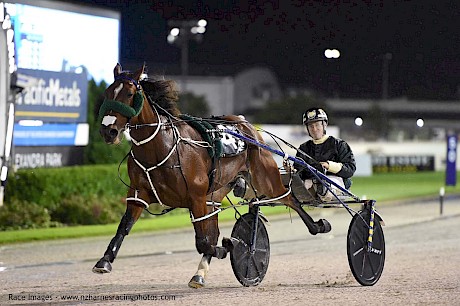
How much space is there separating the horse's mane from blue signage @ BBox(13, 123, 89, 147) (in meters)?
10.2

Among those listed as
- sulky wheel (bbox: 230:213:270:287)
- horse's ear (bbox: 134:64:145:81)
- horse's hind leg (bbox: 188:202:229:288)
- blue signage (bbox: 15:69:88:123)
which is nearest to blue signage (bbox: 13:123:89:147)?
blue signage (bbox: 15:69:88:123)

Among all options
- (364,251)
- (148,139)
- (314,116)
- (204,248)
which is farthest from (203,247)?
(314,116)

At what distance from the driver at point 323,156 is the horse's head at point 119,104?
6.98 feet

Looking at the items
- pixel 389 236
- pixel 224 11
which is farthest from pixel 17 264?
pixel 224 11

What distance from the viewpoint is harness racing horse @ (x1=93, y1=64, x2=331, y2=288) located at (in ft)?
24.4

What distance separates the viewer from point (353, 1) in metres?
23.7

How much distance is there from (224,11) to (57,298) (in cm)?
3190

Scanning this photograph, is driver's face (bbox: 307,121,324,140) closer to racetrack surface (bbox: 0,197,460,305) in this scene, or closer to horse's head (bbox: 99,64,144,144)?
racetrack surface (bbox: 0,197,460,305)

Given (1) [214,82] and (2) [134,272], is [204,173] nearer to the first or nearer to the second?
(2) [134,272]

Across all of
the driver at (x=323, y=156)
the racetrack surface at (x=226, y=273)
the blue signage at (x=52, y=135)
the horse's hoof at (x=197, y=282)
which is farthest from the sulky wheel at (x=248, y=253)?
the blue signage at (x=52, y=135)

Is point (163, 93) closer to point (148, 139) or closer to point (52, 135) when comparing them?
point (148, 139)

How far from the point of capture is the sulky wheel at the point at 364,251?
865cm

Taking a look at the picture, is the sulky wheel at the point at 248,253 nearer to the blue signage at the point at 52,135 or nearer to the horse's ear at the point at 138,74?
the horse's ear at the point at 138,74

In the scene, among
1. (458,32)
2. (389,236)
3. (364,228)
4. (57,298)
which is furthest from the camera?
(458,32)
